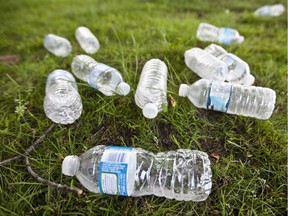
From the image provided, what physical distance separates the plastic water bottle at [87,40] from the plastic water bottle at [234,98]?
1.11m

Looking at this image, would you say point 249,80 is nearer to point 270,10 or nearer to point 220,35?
point 220,35

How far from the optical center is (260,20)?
3.42m

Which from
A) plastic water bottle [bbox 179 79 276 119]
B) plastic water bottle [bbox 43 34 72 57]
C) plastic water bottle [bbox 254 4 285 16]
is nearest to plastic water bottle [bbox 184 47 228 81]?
plastic water bottle [bbox 179 79 276 119]

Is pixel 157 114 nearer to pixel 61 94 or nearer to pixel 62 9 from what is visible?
pixel 61 94

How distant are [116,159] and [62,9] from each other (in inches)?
111

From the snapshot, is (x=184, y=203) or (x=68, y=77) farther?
(x=68, y=77)

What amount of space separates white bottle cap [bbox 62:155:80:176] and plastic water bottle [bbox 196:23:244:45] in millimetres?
1778

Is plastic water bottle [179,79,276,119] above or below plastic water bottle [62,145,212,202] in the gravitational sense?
above

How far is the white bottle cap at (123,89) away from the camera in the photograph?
81.8 inches

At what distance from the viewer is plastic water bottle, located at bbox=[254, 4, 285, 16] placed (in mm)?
3570

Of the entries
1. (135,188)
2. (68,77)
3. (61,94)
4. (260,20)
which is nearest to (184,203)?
(135,188)

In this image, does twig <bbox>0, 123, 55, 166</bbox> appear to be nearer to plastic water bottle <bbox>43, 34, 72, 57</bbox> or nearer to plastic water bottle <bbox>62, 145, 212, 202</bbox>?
plastic water bottle <bbox>62, 145, 212, 202</bbox>

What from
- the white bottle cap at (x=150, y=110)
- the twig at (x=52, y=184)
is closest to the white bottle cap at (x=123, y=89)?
the white bottle cap at (x=150, y=110)

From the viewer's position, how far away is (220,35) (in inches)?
112
